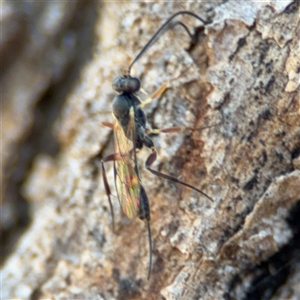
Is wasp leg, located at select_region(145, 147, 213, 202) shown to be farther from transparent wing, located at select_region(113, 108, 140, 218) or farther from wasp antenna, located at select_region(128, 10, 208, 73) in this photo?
wasp antenna, located at select_region(128, 10, 208, 73)

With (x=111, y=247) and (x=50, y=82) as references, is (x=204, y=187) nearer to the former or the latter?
(x=111, y=247)

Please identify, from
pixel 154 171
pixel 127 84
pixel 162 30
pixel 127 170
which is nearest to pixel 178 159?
pixel 154 171

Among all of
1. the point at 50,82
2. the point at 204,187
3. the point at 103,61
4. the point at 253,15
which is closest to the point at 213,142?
the point at 204,187

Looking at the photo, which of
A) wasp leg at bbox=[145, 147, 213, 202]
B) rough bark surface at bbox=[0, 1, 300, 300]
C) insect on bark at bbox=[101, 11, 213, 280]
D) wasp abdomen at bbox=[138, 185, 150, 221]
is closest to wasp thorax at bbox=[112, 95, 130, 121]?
insect on bark at bbox=[101, 11, 213, 280]

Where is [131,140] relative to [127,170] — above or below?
above

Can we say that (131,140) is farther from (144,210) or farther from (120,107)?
(144,210)

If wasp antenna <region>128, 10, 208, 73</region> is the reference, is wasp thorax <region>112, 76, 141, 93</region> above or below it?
below
